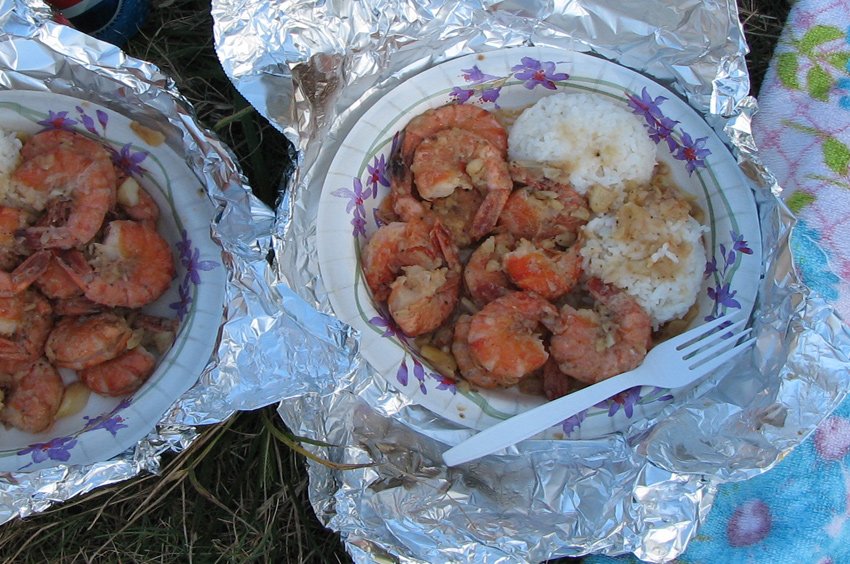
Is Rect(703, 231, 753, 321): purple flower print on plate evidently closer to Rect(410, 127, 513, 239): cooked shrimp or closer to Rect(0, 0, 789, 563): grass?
Rect(410, 127, 513, 239): cooked shrimp

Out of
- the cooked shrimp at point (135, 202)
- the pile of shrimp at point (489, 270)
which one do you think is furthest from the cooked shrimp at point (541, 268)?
the cooked shrimp at point (135, 202)

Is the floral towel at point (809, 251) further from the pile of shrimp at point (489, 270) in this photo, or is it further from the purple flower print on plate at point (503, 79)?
the purple flower print on plate at point (503, 79)

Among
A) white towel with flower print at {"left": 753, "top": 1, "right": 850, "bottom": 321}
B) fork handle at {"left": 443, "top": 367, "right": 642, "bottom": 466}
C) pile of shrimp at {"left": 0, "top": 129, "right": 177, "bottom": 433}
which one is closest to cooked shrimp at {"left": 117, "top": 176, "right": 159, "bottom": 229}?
pile of shrimp at {"left": 0, "top": 129, "right": 177, "bottom": 433}

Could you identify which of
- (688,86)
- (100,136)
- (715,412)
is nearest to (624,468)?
(715,412)

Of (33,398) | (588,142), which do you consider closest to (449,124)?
Result: (588,142)

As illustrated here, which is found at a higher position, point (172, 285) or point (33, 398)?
point (172, 285)

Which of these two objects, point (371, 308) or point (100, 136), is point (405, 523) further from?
point (100, 136)

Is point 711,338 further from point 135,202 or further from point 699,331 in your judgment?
point 135,202
